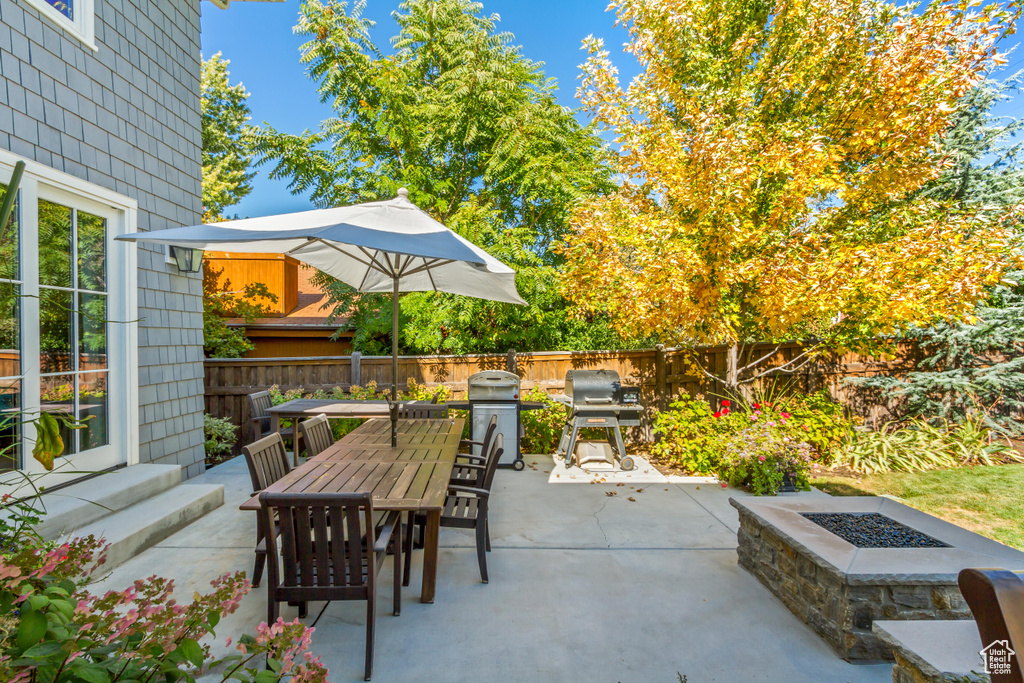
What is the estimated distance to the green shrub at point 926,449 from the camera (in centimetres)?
577

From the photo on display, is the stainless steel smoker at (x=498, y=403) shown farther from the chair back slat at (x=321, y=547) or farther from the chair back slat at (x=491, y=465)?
the chair back slat at (x=321, y=547)

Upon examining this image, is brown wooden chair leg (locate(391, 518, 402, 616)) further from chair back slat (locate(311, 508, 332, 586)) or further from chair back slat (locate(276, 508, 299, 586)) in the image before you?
chair back slat (locate(276, 508, 299, 586))

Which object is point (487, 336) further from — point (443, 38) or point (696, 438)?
point (443, 38)

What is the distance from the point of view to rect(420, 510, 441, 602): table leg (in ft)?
8.67

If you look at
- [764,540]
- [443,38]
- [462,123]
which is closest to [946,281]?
[764,540]

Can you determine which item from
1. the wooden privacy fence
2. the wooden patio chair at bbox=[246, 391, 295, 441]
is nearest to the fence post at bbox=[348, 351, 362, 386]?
the wooden privacy fence

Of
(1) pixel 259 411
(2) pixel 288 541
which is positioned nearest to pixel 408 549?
(2) pixel 288 541

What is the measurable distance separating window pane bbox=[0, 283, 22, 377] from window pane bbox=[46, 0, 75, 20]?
6.57ft

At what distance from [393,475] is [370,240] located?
54.4 inches

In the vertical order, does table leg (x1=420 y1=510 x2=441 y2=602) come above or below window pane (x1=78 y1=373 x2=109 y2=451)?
below

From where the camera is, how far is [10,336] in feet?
10.3

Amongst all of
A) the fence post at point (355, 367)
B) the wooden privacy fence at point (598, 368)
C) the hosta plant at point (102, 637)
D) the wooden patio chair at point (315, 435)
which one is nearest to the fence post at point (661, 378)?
the wooden privacy fence at point (598, 368)

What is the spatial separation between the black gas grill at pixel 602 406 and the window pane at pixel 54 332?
445 centimetres

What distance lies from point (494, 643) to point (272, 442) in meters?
1.77
